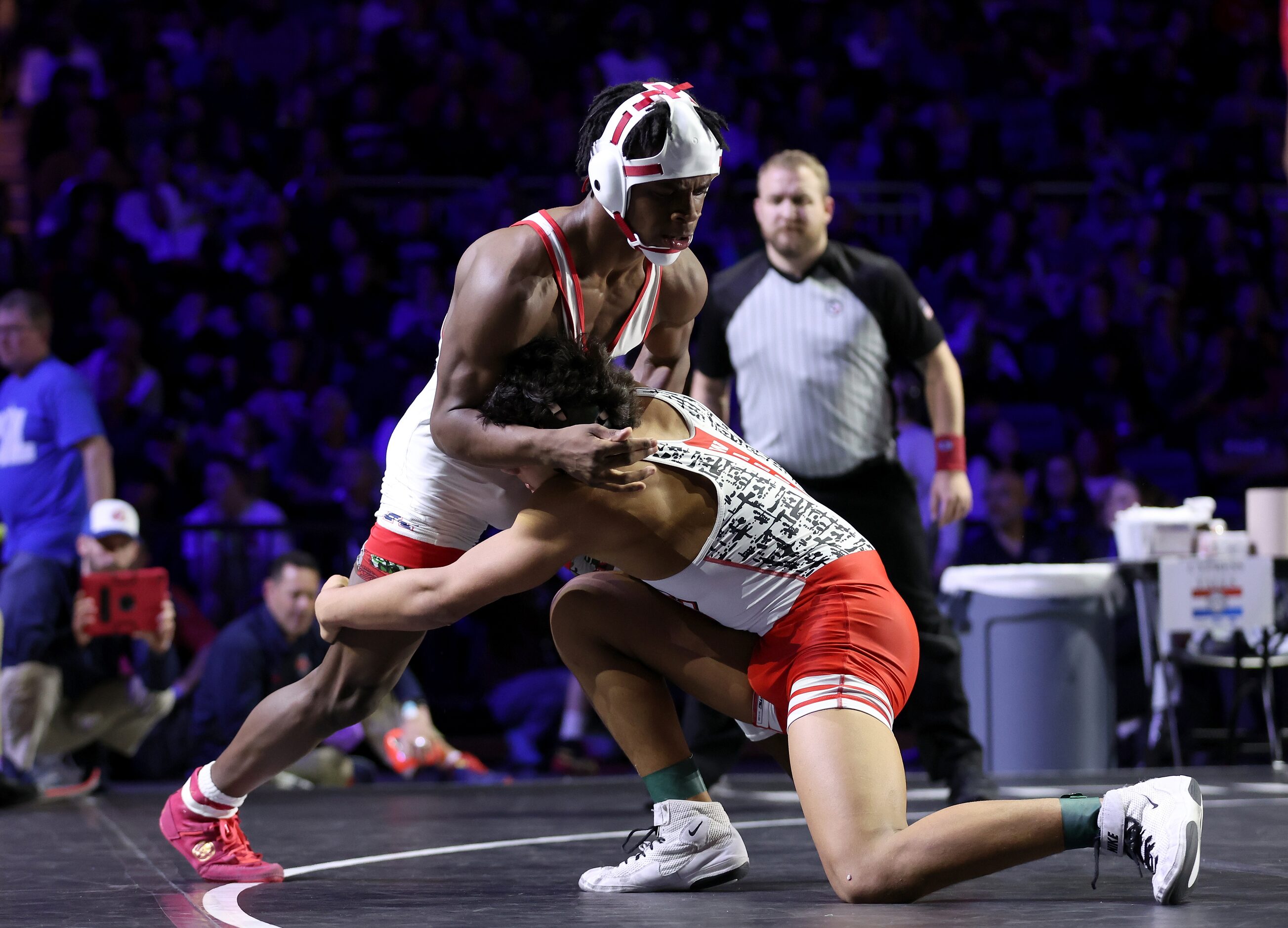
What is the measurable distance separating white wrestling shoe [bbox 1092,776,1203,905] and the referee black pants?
1.78 metres

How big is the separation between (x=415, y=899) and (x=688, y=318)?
4.62 feet

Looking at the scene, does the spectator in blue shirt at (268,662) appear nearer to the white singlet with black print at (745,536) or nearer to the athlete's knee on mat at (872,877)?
the white singlet with black print at (745,536)

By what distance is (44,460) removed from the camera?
220 inches

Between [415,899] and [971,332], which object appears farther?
[971,332]

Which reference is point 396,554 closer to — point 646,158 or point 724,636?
point 724,636

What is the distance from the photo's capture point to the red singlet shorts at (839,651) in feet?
8.86

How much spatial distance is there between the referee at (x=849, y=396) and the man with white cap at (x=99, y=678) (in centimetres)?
208

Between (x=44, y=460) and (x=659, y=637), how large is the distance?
345cm

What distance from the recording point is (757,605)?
2848mm

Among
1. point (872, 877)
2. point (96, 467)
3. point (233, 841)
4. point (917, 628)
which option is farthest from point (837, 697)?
point (96, 467)

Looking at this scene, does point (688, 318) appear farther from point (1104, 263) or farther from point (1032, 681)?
point (1104, 263)

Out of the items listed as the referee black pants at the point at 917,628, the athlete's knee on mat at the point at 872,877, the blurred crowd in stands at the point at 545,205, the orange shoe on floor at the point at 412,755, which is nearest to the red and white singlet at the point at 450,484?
the athlete's knee on mat at the point at 872,877

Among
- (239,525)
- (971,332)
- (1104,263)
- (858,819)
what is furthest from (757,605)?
Result: (1104,263)

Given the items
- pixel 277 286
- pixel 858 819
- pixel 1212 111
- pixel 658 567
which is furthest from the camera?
pixel 1212 111
